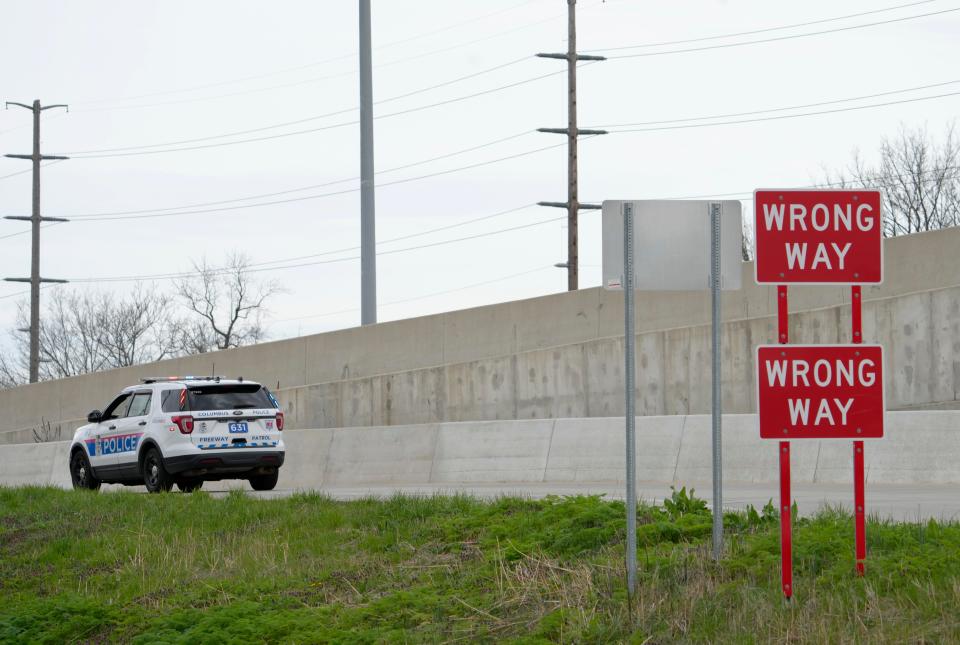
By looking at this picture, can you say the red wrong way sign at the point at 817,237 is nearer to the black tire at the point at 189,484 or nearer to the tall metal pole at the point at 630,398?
the tall metal pole at the point at 630,398

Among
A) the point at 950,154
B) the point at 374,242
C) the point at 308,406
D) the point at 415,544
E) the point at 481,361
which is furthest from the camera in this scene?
the point at 950,154

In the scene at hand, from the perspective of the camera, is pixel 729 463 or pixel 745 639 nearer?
pixel 745 639

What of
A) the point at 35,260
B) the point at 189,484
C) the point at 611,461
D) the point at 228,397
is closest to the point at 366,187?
the point at 228,397

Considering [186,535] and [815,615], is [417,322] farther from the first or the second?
[815,615]

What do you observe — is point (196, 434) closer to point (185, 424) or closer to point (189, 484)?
point (185, 424)

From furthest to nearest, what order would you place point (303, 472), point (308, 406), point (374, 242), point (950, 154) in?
point (950, 154)
point (308, 406)
point (374, 242)
point (303, 472)

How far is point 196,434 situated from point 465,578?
11.1m

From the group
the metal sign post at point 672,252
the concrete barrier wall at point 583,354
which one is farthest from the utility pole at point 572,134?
the metal sign post at point 672,252

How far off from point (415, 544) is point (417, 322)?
19.2m

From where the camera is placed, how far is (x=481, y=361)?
3006 centimetres

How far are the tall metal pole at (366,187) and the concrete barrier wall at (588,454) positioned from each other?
3.38m

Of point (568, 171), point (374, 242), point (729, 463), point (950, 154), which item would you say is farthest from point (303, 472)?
point (950, 154)

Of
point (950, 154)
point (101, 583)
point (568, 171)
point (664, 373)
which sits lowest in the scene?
point (101, 583)

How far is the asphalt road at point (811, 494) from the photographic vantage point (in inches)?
534
